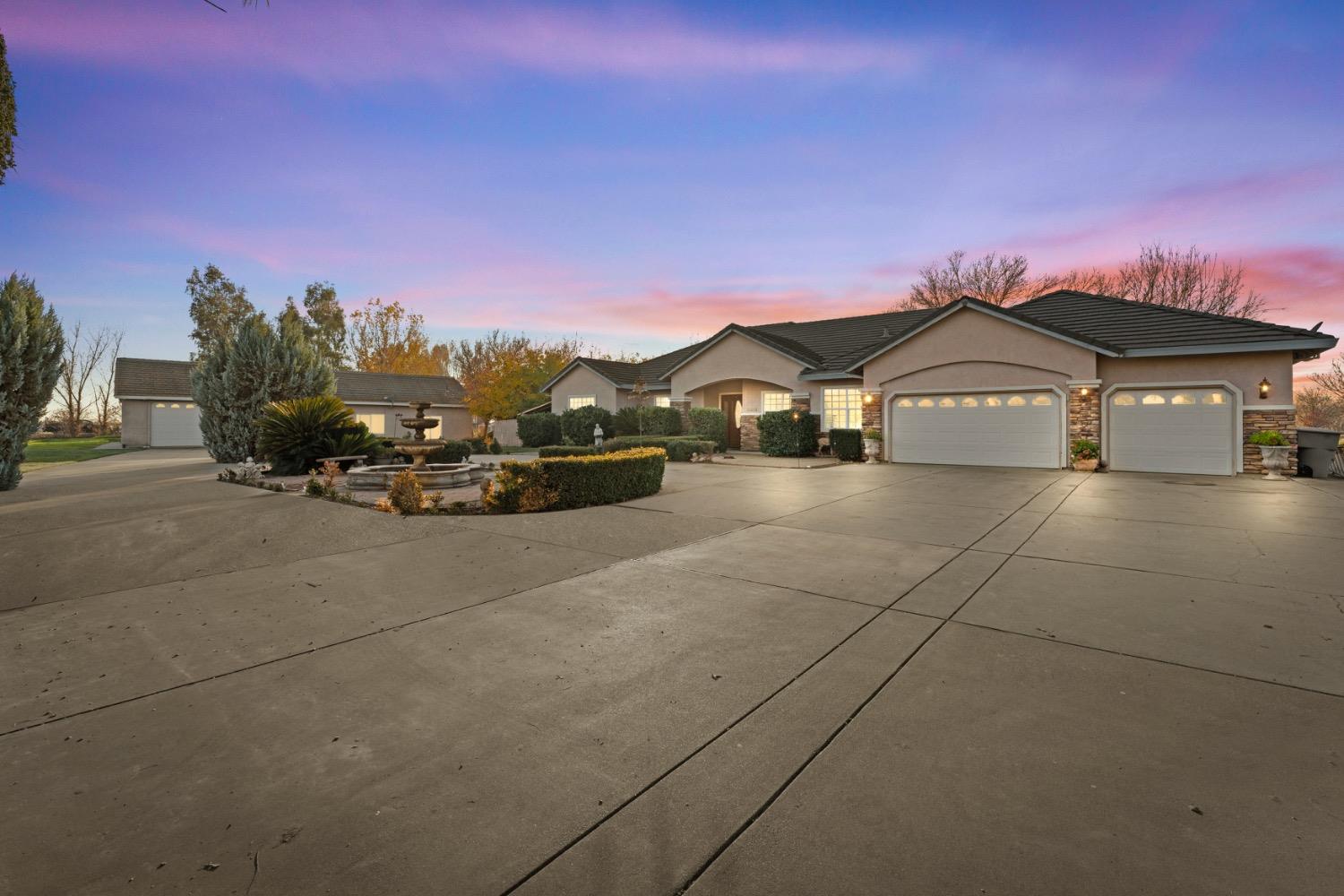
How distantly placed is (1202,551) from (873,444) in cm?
1215

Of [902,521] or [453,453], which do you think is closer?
[902,521]

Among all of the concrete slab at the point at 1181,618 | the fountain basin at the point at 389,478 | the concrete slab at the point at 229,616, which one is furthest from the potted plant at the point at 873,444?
the concrete slab at the point at 229,616

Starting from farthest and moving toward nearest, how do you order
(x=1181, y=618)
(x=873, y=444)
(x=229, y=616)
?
(x=873, y=444), (x=229, y=616), (x=1181, y=618)

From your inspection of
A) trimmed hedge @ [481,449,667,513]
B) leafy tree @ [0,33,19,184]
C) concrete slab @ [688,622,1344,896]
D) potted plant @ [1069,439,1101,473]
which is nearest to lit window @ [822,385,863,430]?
potted plant @ [1069,439,1101,473]

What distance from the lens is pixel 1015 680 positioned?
145 inches

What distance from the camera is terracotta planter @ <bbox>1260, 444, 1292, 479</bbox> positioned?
45.6ft

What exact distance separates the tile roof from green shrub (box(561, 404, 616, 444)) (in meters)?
13.3

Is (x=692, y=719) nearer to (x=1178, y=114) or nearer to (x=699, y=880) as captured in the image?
(x=699, y=880)

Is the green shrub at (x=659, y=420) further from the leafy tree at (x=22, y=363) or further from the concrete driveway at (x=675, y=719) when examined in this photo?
the concrete driveway at (x=675, y=719)

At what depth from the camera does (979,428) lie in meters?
17.5

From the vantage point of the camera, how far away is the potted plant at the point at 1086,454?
15766mm

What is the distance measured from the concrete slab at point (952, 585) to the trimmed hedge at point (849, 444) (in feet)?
43.0

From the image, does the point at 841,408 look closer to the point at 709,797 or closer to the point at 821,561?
the point at 821,561

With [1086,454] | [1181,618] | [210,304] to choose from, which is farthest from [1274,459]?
[210,304]
